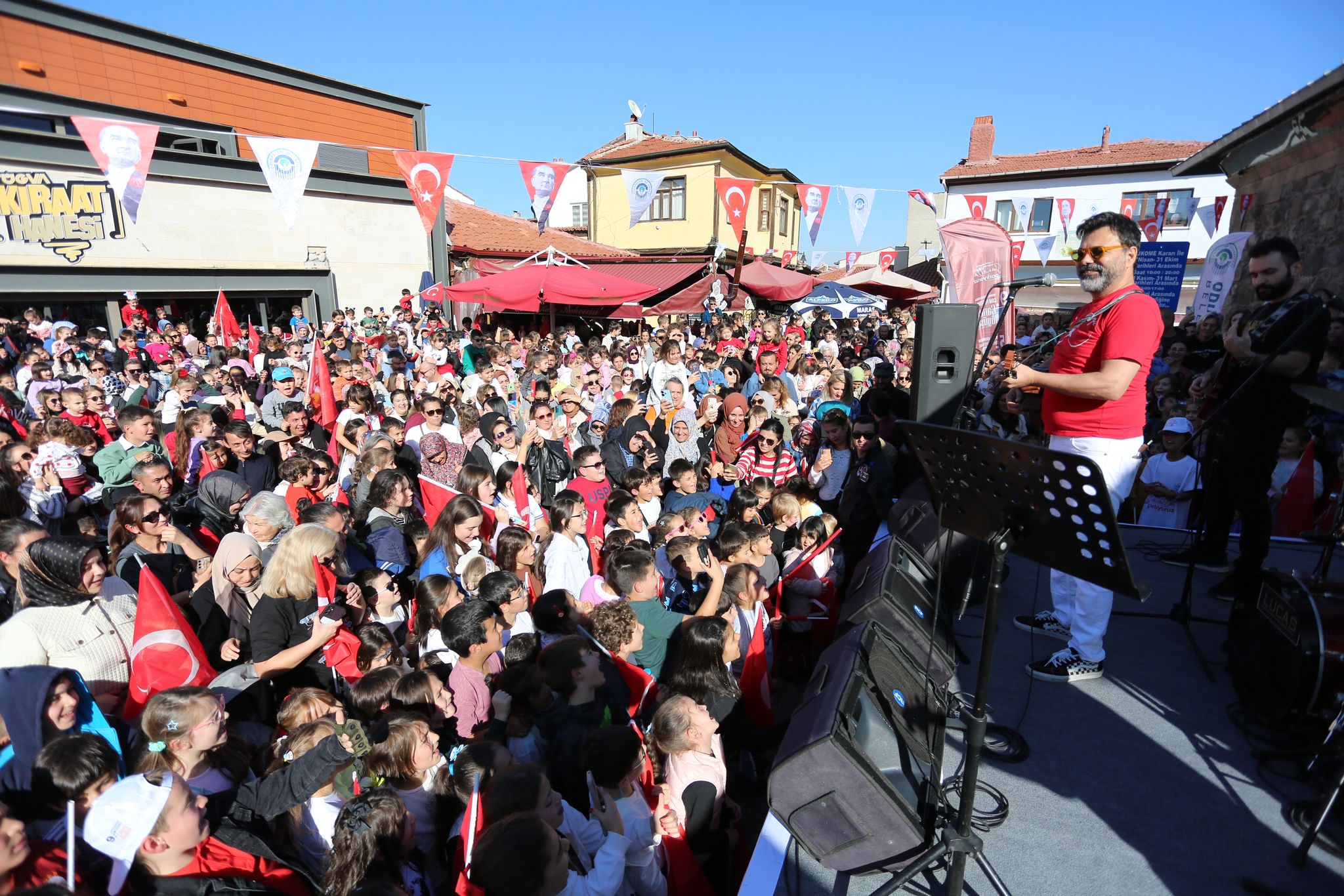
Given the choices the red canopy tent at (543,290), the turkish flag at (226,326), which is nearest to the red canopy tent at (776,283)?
the red canopy tent at (543,290)

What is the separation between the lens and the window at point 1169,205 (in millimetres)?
27859

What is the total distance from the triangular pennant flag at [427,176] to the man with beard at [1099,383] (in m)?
9.99

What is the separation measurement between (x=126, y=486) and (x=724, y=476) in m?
5.11

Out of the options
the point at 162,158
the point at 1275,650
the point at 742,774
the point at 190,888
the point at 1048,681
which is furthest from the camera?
the point at 162,158

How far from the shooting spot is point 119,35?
15.5 m

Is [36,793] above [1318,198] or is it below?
below

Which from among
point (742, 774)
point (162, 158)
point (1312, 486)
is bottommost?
point (742, 774)

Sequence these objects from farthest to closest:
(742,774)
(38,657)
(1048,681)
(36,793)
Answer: (742,774) → (1048,681) → (38,657) → (36,793)

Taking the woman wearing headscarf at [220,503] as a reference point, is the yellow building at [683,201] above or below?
above

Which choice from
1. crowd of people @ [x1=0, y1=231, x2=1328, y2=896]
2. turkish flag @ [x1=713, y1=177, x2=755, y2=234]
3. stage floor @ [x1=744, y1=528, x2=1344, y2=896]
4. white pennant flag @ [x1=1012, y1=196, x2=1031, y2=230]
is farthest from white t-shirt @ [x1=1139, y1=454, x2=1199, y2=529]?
white pennant flag @ [x1=1012, y1=196, x2=1031, y2=230]

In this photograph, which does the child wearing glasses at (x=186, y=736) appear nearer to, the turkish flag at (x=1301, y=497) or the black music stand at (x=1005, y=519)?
the black music stand at (x=1005, y=519)

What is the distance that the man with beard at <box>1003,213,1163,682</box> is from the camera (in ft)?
9.31

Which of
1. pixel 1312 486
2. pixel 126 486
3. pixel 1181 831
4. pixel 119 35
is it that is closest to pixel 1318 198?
pixel 1312 486

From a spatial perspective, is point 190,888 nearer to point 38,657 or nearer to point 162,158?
point 38,657
